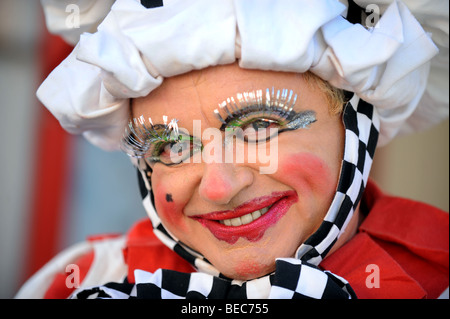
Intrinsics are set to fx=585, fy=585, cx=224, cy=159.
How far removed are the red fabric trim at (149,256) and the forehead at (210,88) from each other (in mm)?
400

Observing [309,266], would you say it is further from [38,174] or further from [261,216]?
[38,174]

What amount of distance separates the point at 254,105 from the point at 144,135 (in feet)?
0.81

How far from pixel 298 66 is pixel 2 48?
6.80 ft

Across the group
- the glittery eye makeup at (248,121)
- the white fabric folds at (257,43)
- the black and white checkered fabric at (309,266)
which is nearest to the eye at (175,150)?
the glittery eye makeup at (248,121)

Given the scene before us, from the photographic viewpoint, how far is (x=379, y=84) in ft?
3.78

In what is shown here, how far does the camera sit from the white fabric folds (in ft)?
3.38

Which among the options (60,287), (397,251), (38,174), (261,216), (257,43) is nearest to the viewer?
(257,43)

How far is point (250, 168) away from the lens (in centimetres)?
111

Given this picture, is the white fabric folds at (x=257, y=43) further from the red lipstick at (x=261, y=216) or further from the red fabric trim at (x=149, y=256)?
the red fabric trim at (x=149, y=256)

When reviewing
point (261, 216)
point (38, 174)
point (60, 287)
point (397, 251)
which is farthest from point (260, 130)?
point (38, 174)

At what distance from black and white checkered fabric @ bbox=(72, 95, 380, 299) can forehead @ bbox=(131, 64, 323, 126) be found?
0.13m

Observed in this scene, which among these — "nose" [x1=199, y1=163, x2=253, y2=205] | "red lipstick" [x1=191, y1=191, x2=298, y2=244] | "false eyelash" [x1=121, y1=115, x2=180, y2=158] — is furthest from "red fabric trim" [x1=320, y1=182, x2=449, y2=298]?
"false eyelash" [x1=121, y1=115, x2=180, y2=158]
